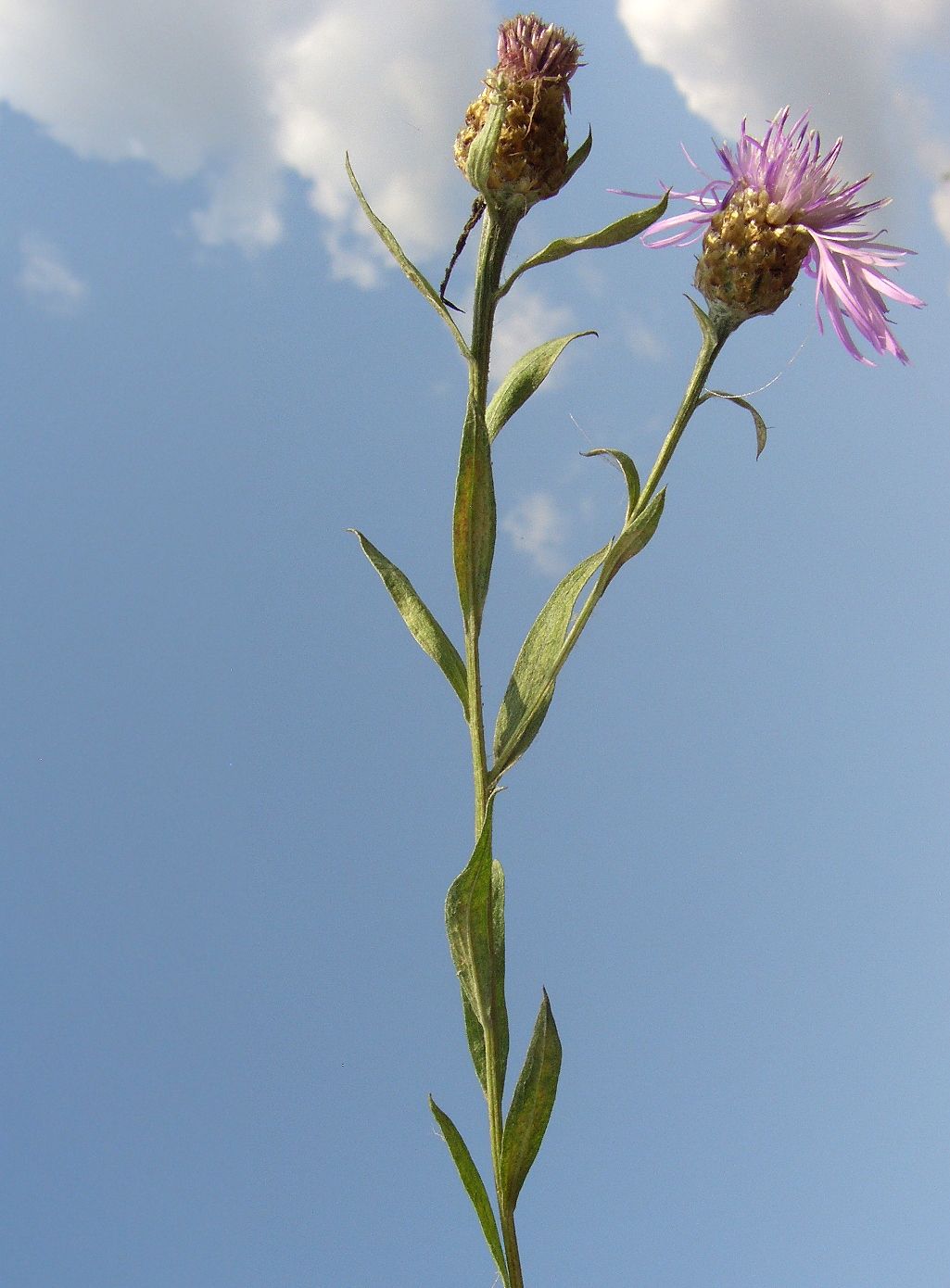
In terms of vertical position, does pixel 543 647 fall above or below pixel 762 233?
below

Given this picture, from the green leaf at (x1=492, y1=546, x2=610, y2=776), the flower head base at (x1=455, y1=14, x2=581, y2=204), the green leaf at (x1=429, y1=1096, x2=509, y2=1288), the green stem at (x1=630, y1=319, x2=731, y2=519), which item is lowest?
the green leaf at (x1=429, y1=1096, x2=509, y2=1288)

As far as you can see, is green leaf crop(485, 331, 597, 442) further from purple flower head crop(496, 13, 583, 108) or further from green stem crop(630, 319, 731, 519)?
purple flower head crop(496, 13, 583, 108)

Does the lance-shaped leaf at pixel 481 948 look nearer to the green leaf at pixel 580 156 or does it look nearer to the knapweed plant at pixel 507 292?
Result: the knapweed plant at pixel 507 292

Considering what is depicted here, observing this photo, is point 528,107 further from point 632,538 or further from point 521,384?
point 632,538

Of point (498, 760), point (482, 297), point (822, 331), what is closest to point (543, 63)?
point (482, 297)

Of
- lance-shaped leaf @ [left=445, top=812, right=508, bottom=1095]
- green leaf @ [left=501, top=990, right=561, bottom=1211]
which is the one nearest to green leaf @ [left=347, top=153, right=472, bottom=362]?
lance-shaped leaf @ [left=445, top=812, right=508, bottom=1095]

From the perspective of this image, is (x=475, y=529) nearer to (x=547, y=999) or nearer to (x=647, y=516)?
(x=647, y=516)

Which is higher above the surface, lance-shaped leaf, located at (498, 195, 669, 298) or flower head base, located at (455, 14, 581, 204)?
flower head base, located at (455, 14, 581, 204)
